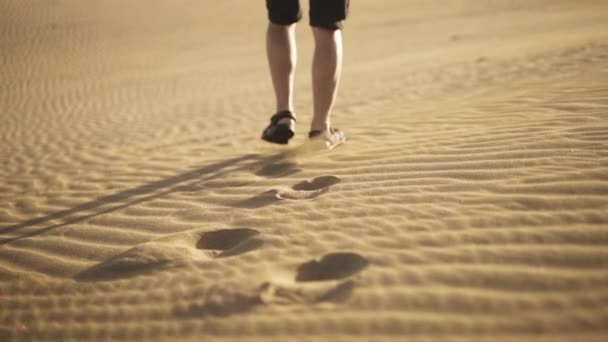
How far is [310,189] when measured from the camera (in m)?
2.82

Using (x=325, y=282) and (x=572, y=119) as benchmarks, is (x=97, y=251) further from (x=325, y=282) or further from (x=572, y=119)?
(x=572, y=119)

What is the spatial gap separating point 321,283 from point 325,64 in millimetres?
1892

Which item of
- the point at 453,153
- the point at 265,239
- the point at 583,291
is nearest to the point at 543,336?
the point at 583,291

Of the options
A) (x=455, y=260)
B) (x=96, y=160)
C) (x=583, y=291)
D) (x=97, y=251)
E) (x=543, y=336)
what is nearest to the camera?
(x=543, y=336)

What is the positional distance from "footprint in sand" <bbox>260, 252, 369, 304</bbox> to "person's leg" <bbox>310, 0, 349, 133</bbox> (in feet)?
5.45

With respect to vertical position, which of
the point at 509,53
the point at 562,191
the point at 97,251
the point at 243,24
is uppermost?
the point at 243,24

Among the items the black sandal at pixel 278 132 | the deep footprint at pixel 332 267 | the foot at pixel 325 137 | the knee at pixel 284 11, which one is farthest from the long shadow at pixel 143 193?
the deep footprint at pixel 332 267

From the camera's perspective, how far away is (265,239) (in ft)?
7.31

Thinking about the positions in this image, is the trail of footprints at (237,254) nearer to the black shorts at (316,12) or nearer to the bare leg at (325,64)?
the bare leg at (325,64)

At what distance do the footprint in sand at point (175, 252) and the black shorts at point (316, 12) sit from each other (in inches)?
63.0

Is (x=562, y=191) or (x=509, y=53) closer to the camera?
(x=562, y=191)

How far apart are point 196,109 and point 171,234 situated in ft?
16.3

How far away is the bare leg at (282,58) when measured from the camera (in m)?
3.46

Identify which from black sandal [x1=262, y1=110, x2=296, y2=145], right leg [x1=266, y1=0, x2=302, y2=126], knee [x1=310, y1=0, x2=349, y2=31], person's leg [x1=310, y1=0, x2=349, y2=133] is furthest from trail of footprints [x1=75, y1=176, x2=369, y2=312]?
knee [x1=310, y1=0, x2=349, y2=31]
